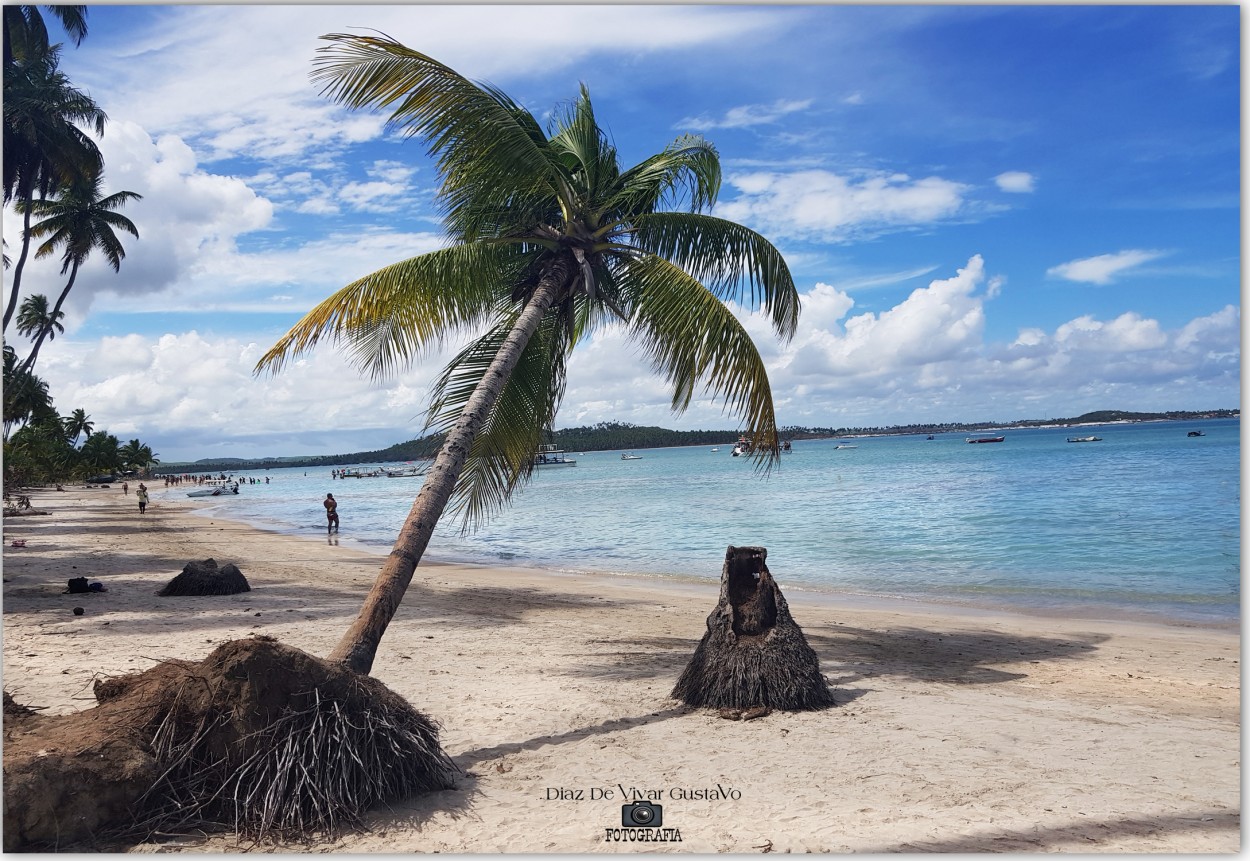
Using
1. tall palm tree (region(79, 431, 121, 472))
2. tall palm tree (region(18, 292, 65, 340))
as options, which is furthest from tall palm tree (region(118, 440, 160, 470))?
tall palm tree (region(18, 292, 65, 340))

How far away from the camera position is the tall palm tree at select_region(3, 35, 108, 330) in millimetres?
16531

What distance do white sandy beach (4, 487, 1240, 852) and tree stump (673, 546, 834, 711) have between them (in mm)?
195

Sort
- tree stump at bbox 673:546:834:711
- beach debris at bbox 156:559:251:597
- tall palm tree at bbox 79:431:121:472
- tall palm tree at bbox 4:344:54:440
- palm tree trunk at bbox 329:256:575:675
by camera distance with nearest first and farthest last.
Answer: palm tree trunk at bbox 329:256:575:675, tree stump at bbox 673:546:834:711, beach debris at bbox 156:559:251:597, tall palm tree at bbox 4:344:54:440, tall palm tree at bbox 79:431:121:472

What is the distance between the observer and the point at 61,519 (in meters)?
32.4

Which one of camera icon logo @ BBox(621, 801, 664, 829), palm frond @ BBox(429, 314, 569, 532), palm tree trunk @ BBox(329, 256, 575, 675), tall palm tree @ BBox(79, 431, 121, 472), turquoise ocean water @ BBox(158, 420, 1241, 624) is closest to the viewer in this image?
camera icon logo @ BBox(621, 801, 664, 829)

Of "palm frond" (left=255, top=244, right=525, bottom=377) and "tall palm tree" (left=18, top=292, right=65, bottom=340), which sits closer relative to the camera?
"palm frond" (left=255, top=244, right=525, bottom=377)

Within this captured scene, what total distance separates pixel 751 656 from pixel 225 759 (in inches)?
145

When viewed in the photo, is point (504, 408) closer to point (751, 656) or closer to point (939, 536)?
point (751, 656)

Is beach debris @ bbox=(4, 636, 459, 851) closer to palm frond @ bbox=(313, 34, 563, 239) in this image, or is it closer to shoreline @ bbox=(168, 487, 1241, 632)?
palm frond @ bbox=(313, 34, 563, 239)

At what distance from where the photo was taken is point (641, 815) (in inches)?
162

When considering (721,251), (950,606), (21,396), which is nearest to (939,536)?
(950,606)

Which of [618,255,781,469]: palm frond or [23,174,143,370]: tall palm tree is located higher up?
[23,174,143,370]: tall palm tree

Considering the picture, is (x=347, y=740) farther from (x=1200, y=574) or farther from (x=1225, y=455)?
(x=1225, y=455)

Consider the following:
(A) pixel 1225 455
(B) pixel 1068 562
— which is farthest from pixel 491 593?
(A) pixel 1225 455
